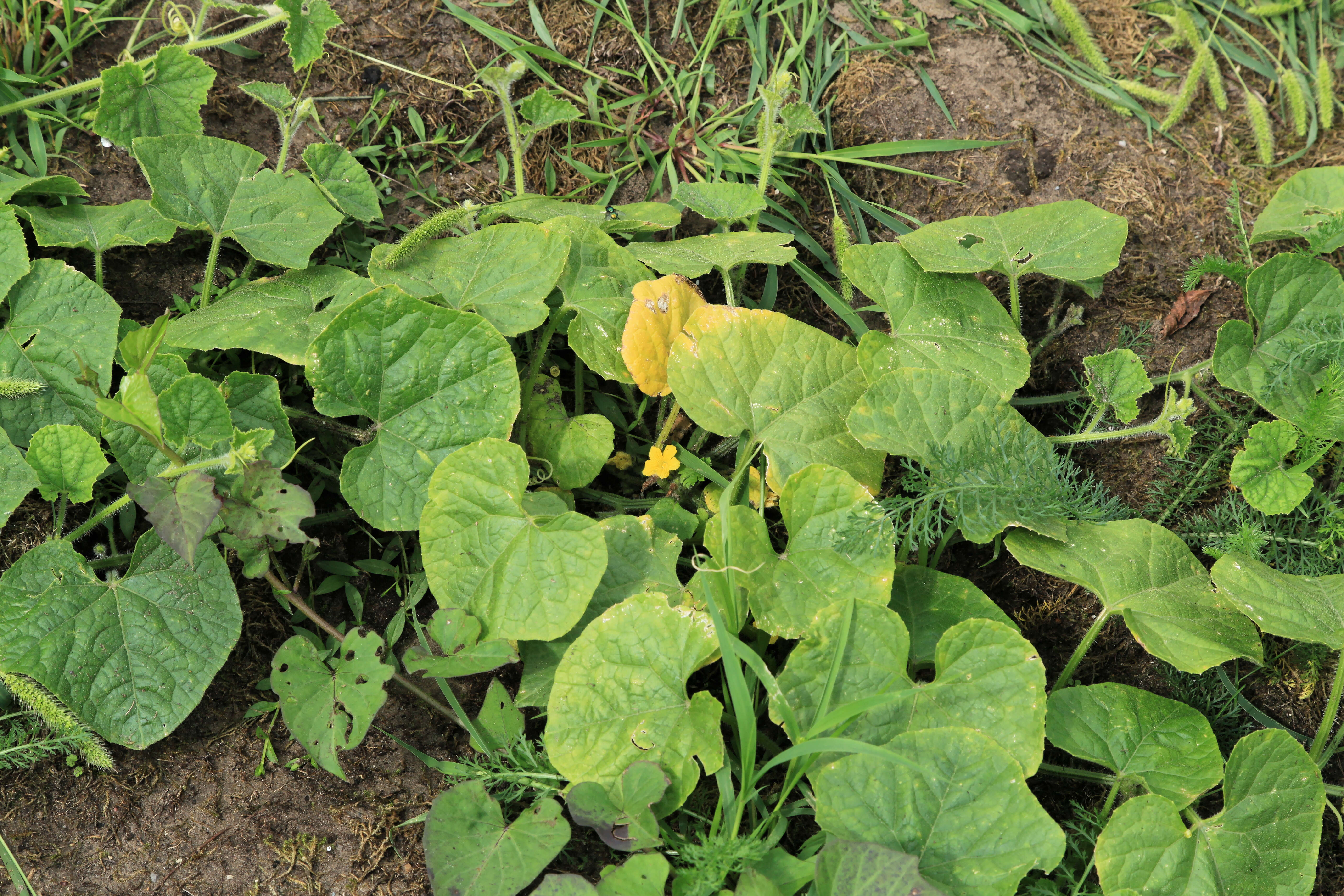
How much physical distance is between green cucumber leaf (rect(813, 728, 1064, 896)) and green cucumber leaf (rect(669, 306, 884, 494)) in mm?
743

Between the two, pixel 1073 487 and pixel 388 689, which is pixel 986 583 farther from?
pixel 388 689

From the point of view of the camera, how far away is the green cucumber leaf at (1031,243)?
2.53 metres

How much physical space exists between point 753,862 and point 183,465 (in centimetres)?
153

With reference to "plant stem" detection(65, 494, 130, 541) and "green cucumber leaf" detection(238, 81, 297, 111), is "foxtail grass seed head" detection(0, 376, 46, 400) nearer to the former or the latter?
"plant stem" detection(65, 494, 130, 541)

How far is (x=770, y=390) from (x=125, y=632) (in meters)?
1.68

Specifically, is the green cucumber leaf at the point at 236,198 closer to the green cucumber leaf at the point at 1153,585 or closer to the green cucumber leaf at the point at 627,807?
the green cucumber leaf at the point at 627,807

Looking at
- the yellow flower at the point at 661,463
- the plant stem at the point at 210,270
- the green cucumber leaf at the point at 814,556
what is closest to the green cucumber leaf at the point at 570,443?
the yellow flower at the point at 661,463

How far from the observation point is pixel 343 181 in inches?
104

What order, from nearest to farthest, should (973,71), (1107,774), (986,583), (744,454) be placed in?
(1107,774)
(744,454)
(986,583)
(973,71)

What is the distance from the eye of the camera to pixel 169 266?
2.67 m

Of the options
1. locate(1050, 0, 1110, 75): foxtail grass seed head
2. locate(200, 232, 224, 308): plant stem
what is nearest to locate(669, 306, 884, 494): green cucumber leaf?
locate(200, 232, 224, 308): plant stem

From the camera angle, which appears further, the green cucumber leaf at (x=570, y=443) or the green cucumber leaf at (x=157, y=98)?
the green cucumber leaf at (x=157, y=98)

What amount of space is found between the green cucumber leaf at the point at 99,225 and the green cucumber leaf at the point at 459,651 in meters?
1.38

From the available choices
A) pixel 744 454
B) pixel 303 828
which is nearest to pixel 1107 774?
pixel 744 454
